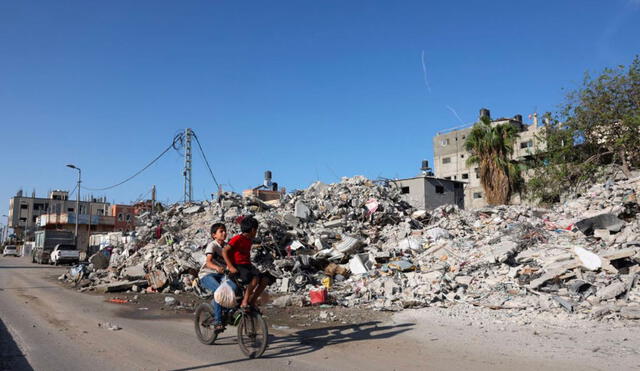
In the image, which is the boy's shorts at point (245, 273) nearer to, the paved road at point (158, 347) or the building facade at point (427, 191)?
the paved road at point (158, 347)

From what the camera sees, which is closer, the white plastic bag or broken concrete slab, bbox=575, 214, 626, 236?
the white plastic bag

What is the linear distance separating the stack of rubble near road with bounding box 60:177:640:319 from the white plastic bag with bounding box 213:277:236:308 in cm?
455

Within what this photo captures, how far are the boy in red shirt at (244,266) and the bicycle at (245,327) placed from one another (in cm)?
14

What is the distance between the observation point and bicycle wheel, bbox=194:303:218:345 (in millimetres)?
6543

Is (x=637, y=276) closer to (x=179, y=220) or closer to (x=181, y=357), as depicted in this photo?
(x=181, y=357)

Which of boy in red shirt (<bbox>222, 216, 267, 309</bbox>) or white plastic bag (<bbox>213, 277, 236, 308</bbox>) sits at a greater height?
boy in red shirt (<bbox>222, 216, 267, 309</bbox>)

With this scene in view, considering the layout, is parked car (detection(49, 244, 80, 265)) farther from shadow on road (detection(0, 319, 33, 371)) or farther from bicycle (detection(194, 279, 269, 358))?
bicycle (detection(194, 279, 269, 358))

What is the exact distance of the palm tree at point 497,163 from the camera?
1323 inches

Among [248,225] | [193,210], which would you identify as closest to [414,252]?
[248,225]

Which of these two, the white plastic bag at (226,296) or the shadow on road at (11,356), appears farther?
the white plastic bag at (226,296)

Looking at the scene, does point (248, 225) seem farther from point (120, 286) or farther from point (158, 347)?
point (120, 286)

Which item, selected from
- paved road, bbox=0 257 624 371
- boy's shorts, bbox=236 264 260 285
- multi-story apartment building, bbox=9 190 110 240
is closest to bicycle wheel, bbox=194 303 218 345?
paved road, bbox=0 257 624 371

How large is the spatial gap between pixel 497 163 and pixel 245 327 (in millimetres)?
31440

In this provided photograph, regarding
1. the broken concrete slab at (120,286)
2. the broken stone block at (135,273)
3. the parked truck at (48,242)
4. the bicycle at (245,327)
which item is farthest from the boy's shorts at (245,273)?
the parked truck at (48,242)
